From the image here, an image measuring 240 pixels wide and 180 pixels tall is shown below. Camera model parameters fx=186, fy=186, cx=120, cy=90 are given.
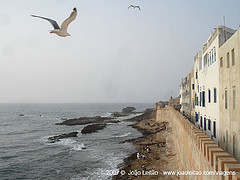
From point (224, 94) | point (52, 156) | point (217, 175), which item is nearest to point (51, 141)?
point (52, 156)

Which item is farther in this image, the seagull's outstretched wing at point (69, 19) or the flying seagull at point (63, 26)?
the flying seagull at point (63, 26)

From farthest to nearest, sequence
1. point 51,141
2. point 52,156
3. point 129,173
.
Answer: point 51,141
point 52,156
point 129,173

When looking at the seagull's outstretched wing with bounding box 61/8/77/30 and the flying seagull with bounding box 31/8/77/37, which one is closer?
the seagull's outstretched wing with bounding box 61/8/77/30

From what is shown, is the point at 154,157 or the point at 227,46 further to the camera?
the point at 154,157

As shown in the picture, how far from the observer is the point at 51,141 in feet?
120

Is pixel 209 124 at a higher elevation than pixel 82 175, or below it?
higher

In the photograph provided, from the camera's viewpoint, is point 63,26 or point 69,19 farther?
point 63,26

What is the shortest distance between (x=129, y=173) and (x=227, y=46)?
1559 cm

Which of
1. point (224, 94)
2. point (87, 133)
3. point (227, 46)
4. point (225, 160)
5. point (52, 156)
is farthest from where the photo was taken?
point (87, 133)

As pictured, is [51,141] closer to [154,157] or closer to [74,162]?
[74,162]

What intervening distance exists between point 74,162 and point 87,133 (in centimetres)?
2144

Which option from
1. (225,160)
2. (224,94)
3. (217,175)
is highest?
(224,94)

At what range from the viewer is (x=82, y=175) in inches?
795

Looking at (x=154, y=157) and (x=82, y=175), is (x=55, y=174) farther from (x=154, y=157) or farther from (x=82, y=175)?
(x=154, y=157)
